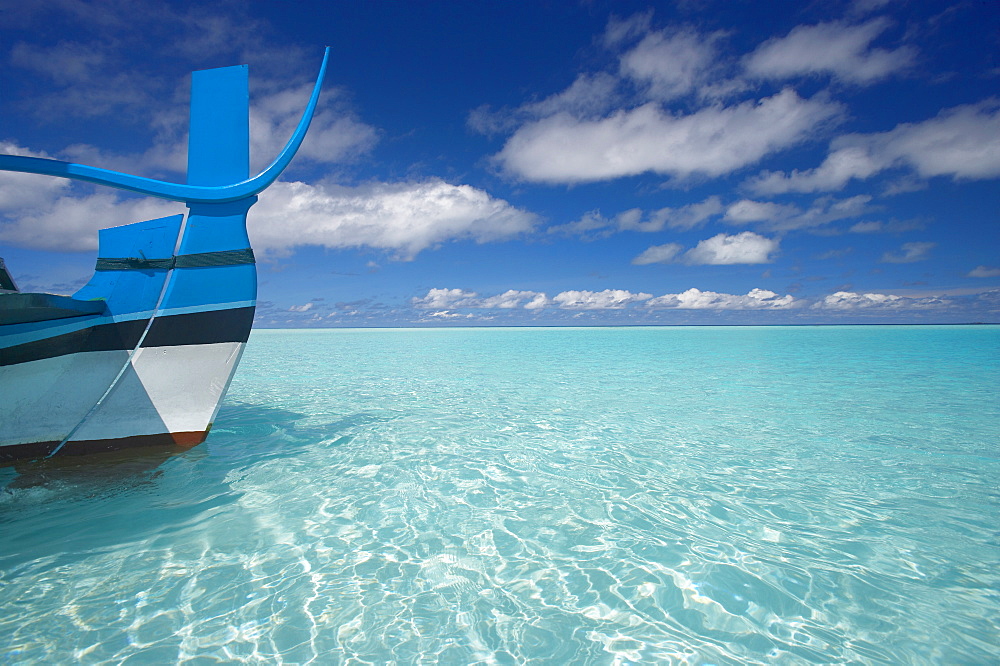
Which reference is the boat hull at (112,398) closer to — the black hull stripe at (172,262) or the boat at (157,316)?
the boat at (157,316)

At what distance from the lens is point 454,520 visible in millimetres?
4527

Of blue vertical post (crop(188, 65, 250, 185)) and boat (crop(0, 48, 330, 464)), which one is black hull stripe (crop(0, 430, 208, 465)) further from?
blue vertical post (crop(188, 65, 250, 185))

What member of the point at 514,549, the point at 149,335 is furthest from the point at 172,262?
the point at 514,549

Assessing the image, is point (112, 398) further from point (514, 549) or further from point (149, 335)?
point (514, 549)

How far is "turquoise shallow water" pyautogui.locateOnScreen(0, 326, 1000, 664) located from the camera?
280 cm

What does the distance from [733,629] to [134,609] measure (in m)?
4.05

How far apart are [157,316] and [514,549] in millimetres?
5279

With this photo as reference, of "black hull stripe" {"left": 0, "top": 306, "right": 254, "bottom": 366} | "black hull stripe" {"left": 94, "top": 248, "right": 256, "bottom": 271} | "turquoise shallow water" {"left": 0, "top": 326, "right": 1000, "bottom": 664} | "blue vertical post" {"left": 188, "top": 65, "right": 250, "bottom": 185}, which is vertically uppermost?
"blue vertical post" {"left": 188, "top": 65, "right": 250, "bottom": 185}

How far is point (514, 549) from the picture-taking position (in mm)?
3932

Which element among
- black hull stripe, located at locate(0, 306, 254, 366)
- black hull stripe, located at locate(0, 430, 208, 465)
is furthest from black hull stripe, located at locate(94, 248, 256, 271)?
black hull stripe, located at locate(0, 430, 208, 465)

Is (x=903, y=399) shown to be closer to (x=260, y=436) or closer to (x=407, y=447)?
(x=407, y=447)

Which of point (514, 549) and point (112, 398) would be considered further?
point (112, 398)

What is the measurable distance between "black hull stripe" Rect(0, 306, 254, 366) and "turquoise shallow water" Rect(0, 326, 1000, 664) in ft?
4.98

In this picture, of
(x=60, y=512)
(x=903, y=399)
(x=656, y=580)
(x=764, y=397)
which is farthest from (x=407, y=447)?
(x=903, y=399)
